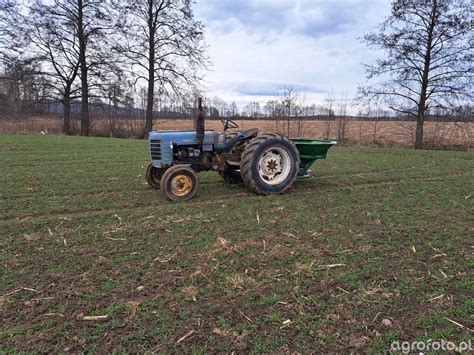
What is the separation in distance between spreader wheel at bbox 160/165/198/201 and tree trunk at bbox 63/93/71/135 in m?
23.7

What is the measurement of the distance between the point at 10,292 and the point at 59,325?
770mm

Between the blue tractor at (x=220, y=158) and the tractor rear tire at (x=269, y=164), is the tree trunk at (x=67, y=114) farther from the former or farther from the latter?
the tractor rear tire at (x=269, y=164)

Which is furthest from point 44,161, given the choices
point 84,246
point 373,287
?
point 373,287

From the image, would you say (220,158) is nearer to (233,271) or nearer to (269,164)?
(269,164)

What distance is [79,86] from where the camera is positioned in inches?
1024

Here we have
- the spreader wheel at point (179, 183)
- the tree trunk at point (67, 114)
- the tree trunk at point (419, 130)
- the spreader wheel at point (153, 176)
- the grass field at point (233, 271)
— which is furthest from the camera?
the tree trunk at point (67, 114)

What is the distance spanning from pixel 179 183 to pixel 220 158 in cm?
93

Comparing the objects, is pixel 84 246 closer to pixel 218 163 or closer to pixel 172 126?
pixel 218 163

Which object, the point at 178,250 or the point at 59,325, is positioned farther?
the point at 178,250

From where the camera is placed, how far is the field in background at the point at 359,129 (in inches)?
821

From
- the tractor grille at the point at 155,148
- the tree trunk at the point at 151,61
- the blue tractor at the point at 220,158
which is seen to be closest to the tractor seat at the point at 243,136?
the blue tractor at the point at 220,158

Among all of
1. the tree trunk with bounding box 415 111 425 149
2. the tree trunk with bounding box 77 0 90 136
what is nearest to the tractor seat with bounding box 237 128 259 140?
the tree trunk with bounding box 415 111 425 149

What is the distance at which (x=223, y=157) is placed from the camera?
21.5 ft

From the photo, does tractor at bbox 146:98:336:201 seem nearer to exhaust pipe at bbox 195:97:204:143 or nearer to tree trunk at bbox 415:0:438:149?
exhaust pipe at bbox 195:97:204:143
